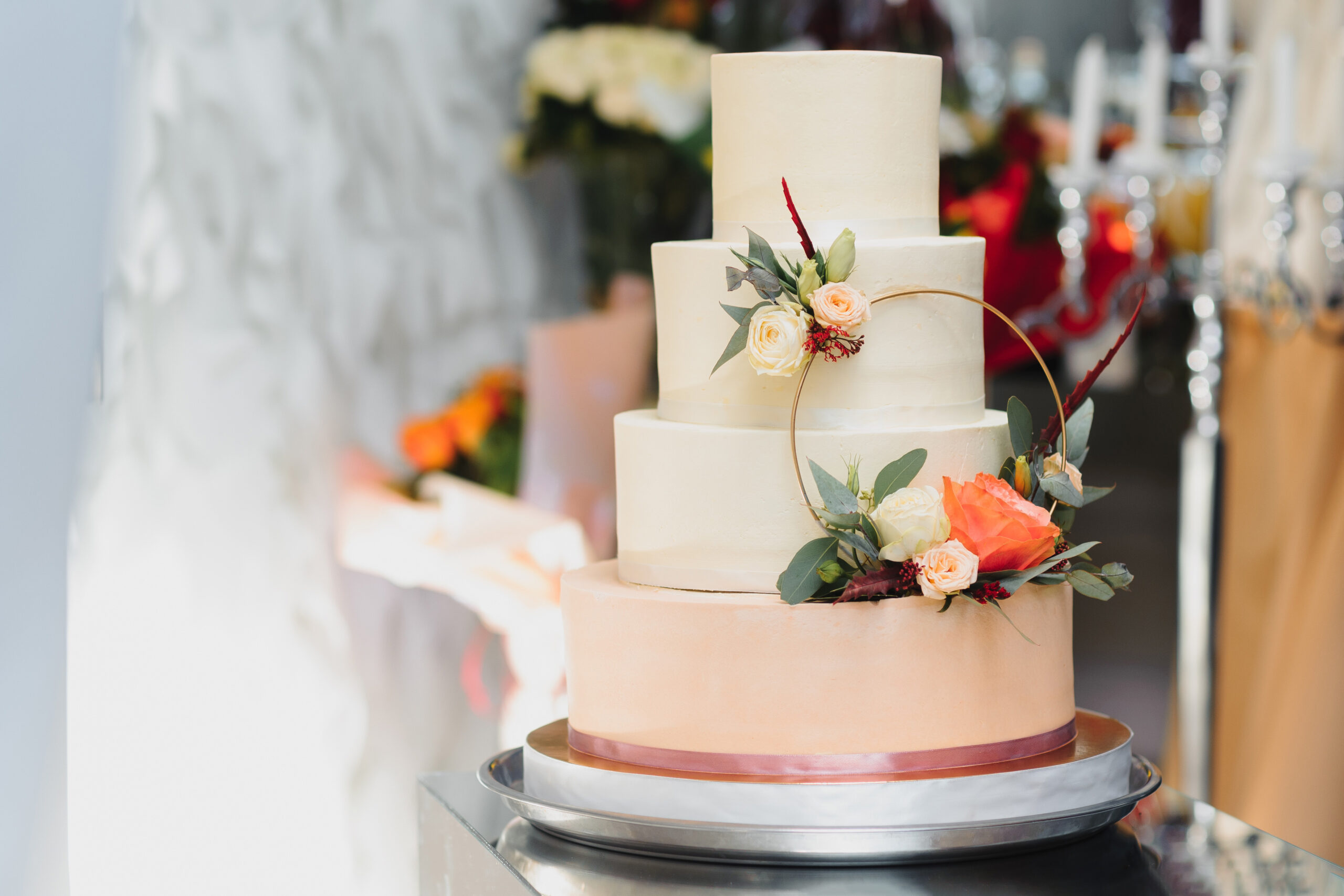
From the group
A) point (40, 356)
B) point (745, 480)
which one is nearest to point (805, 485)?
point (745, 480)

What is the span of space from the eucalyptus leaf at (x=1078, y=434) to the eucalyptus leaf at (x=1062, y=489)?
0.27 feet

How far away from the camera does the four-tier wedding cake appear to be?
3.88 feet

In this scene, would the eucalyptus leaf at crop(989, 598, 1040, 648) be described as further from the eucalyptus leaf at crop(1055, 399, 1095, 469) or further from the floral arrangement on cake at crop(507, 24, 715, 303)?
the floral arrangement on cake at crop(507, 24, 715, 303)

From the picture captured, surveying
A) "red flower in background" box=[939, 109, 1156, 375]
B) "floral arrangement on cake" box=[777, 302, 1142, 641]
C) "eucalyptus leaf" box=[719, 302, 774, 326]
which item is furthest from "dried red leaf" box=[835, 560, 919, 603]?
"red flower in background" box=[939, 109, 1156, 375]

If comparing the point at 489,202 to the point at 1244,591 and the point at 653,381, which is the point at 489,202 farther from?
the point at 1244,591

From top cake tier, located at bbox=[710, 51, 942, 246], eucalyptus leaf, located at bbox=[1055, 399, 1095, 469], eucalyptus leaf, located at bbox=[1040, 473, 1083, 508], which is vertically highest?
top cake tier, located at bbox=[710, 51, 942, 246]

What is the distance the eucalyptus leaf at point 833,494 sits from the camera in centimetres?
116

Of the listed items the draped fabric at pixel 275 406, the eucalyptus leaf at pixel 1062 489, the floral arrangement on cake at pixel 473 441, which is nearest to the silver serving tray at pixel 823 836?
the eucalyptus leaf at pixel 1062 489

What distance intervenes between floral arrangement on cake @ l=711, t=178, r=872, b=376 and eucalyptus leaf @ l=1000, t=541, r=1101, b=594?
24 centimetres

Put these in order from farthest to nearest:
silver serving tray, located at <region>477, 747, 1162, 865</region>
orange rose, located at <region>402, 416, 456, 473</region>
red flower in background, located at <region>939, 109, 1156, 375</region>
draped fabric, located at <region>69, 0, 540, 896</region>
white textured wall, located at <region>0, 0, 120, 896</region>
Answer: orange rose, located at <region>402, 416, 456, 473</region>, red flower in background, located at <region>939, 109, 1156, 375</region>, draped fabric, located at <region>69, 0, 540, 896</region>, white textured wall, located at <region>0, 0, 120, 896</region>, silver serving tray, located at <region>477, 747, 1162, 865</region>

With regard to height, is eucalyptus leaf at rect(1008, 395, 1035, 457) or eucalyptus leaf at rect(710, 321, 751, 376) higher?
eucalyptus leaf at rect(710, 321, 751, 376)

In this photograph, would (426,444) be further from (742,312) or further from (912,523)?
(912,523)

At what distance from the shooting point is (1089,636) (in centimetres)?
262

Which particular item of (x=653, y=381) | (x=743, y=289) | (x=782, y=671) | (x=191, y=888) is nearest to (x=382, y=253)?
(x=653, y=381)
